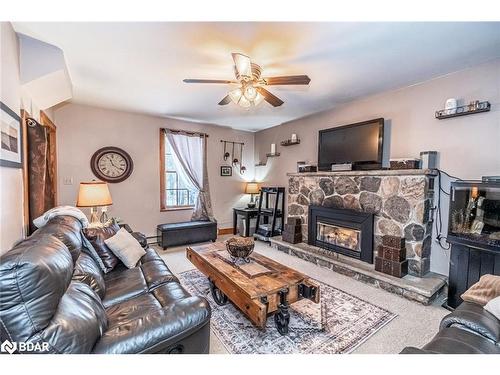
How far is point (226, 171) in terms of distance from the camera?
17.9 feet

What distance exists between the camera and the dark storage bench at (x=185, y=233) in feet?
13.7

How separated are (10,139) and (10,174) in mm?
265

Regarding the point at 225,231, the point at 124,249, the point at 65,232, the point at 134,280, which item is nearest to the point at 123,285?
the point at 134,280

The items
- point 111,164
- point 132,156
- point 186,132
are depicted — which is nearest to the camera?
point 111,164

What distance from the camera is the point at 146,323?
3.93ft

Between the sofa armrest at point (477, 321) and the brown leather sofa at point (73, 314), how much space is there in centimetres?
151

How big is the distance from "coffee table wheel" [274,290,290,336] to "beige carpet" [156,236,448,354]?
1.56ft

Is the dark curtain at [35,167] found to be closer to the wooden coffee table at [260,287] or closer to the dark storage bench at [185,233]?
the wooden coffee table at [260,287]

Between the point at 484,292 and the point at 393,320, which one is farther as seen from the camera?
the point at 393,320

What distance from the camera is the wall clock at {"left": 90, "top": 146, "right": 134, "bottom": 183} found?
13.0 ft

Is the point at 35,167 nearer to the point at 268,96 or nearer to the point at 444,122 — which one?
the point at 268,96

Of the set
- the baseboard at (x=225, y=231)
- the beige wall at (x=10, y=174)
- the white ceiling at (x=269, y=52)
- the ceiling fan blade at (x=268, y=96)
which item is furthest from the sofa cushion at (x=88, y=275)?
the baseboard at (x=225, y=231)
